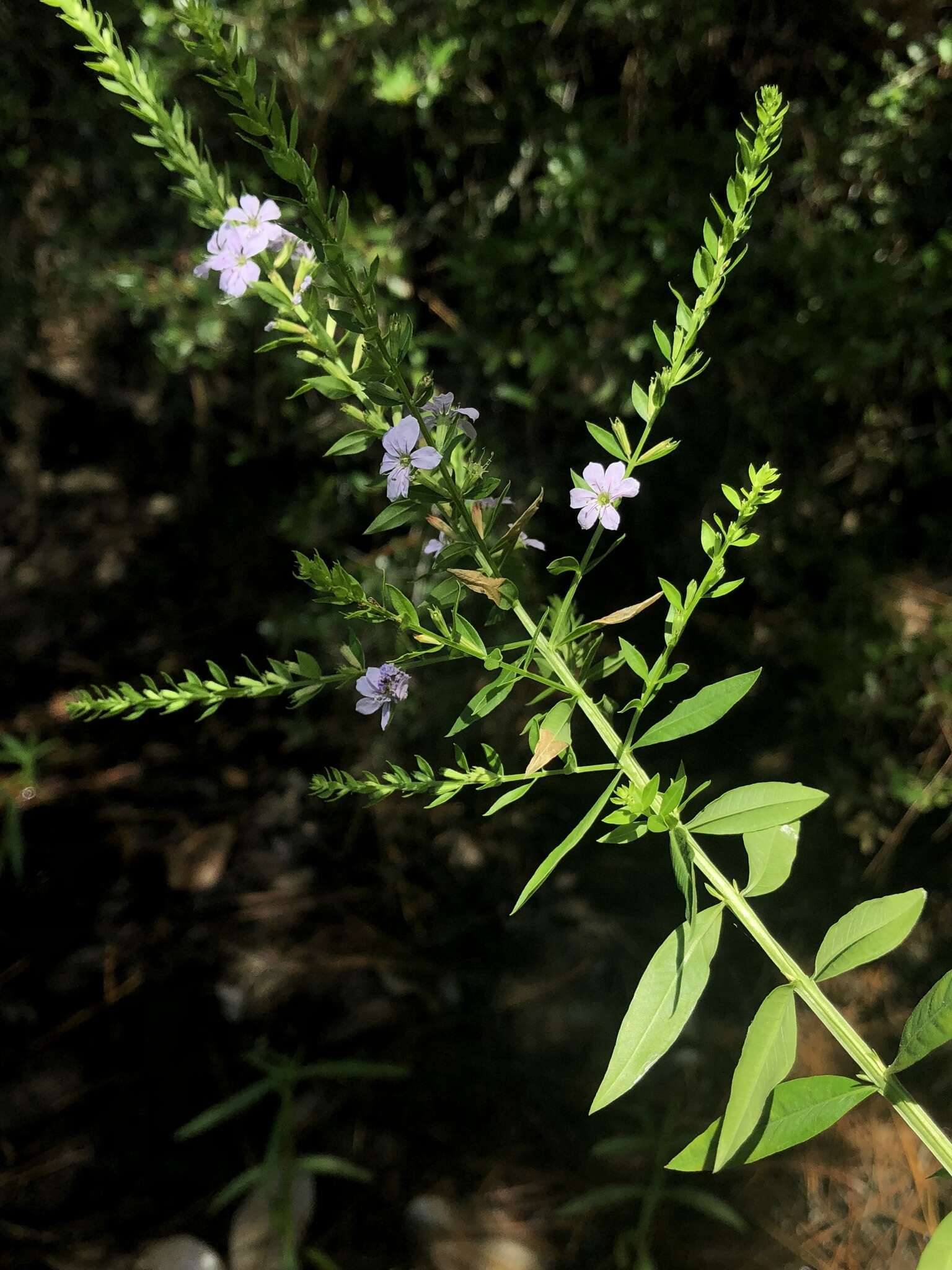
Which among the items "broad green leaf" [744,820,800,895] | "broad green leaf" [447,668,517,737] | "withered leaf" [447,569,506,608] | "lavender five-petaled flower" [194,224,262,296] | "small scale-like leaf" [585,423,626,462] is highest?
"lavender five-petaled flower" [194,224,262,296]

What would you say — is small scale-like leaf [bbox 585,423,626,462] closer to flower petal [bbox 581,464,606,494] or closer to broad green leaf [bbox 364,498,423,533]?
flower petal [bbox 581,464,606,494]

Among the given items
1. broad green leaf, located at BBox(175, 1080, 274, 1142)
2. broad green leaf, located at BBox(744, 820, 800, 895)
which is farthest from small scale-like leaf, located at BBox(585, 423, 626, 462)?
broad green leaf, located at BBox(175, 1080, 274, 1142)

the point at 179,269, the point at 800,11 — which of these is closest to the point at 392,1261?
the point at 179,269

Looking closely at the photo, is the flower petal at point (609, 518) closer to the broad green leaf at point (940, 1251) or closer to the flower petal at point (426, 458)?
the flower petal at point (426, 458)

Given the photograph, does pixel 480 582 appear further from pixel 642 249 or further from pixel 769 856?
pixel 642 249

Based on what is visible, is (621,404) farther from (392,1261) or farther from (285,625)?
(392,1261)

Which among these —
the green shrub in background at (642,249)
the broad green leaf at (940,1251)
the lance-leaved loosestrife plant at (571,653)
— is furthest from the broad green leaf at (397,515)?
the green shrub in background at (642,249)
